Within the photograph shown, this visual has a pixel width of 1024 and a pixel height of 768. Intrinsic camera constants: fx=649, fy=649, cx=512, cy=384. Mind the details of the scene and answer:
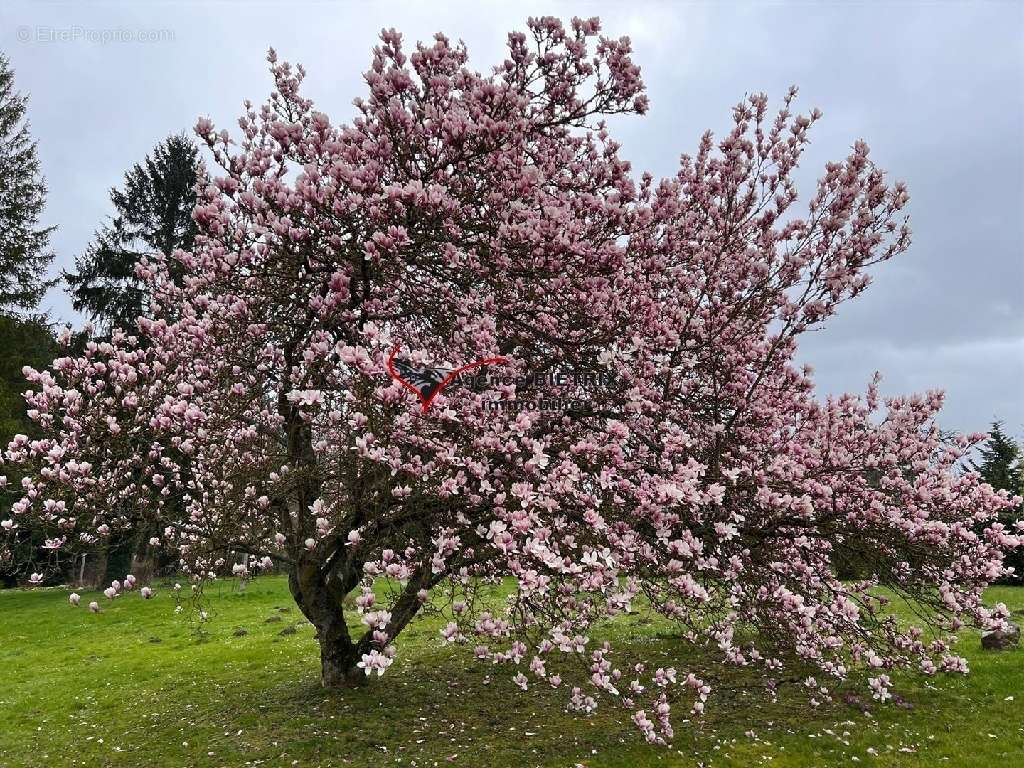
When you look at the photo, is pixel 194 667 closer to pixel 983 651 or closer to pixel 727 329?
pixel 727 329

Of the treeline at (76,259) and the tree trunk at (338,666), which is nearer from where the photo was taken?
the tree trunk at (338,666)

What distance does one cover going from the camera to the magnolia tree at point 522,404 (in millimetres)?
6941

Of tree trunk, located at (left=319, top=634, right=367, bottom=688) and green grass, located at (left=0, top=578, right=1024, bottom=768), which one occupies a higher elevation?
tree trunk, located at (left=319, top=634, right=367, bottom=688)

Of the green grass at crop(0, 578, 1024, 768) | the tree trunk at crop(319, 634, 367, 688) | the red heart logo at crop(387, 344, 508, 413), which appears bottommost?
the green grass at crop(0, 578, 1024, 768)

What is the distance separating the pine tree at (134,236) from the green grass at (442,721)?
63.7 ft

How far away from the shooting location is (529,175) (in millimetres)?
7695

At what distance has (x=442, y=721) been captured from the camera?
33.5 feet

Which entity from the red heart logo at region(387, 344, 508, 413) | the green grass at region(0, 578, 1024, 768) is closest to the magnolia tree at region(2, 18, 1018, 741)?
the red heart logo at region(387, 344, 508, 413)

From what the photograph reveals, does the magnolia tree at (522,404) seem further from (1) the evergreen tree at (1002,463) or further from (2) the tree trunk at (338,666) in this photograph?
(1) the evergreen tree at (1002,463)

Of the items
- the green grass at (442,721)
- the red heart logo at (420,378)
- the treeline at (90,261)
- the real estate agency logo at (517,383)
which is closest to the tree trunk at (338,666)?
the green grass at (442,721)

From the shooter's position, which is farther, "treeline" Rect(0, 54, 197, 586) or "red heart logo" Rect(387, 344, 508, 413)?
"treeline" Rect(0, 54, 197, 586)

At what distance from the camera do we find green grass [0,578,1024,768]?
8828 mm

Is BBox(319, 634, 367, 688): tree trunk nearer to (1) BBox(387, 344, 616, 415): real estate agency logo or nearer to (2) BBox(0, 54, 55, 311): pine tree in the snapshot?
(1) BBox(387, 344, 616, 415): real estate agency logo

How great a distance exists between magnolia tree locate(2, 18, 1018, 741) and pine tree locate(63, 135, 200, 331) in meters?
23.4
